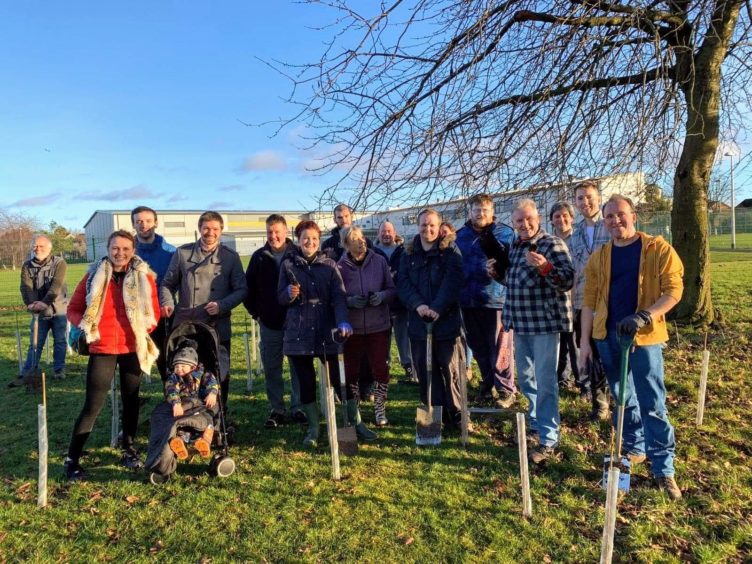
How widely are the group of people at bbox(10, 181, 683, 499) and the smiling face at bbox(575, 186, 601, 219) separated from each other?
0.04 ft

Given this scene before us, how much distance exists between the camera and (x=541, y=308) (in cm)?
420

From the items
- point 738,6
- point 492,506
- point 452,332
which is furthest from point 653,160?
point 492,506

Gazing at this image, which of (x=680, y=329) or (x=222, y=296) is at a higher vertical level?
(x=222, y=296)

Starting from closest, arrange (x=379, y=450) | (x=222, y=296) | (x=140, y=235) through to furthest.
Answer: (x=379, y=450), (x=222, y=296), (x=140, y=235)

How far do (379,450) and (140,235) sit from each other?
10.8 ft

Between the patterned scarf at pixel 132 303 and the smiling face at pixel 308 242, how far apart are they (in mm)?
1381

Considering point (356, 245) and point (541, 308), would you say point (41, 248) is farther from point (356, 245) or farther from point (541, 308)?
point (541, 308)

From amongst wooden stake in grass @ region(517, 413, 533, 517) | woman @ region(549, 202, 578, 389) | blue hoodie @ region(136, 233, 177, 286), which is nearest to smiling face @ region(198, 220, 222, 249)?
blue hoodie @ region(136, 233, 177, 286)

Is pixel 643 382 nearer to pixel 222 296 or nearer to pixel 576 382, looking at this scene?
pixel 576 382

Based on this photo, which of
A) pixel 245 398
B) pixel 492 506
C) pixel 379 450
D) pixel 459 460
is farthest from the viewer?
pixel 245 398

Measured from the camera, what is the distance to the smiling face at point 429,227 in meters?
4.77

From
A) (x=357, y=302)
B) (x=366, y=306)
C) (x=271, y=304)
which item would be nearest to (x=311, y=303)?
(x=357, y=302)

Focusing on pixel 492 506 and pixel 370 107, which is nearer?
pixel 492 506

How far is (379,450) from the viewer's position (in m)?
4.55
